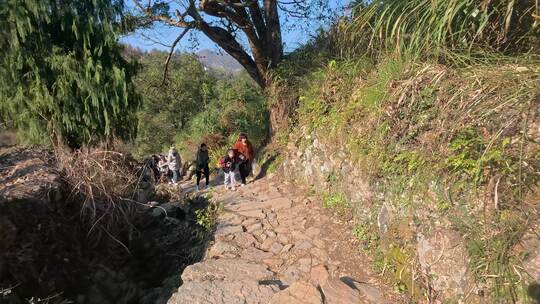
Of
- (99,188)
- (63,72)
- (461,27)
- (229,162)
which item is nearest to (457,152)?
(461,27)

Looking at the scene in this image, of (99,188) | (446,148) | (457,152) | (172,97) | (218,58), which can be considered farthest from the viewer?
(172,97)

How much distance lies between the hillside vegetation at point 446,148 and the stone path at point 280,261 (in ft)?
1.26

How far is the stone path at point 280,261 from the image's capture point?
443 cm

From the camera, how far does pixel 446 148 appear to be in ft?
13.8

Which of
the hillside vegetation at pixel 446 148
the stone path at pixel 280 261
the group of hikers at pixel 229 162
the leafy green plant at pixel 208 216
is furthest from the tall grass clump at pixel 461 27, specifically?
the group of hikers at pixel 229 162

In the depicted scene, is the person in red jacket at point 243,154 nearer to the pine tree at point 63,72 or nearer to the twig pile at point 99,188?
the pine tree at point 63,72

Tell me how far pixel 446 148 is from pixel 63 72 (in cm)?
735

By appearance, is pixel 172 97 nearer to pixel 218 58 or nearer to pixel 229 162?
pixel 218 58

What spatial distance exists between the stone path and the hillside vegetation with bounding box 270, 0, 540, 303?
383mm

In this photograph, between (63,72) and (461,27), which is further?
(63,72)

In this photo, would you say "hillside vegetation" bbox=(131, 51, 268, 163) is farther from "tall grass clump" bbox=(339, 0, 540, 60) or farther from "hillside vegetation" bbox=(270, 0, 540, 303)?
"tall grass clump" bbox=(339, 0, 540, 60)

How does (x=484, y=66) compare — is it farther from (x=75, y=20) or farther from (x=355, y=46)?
(x=75, y=20)

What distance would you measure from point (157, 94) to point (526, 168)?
21576 mm

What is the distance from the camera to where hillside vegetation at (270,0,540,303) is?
3.46 meters
